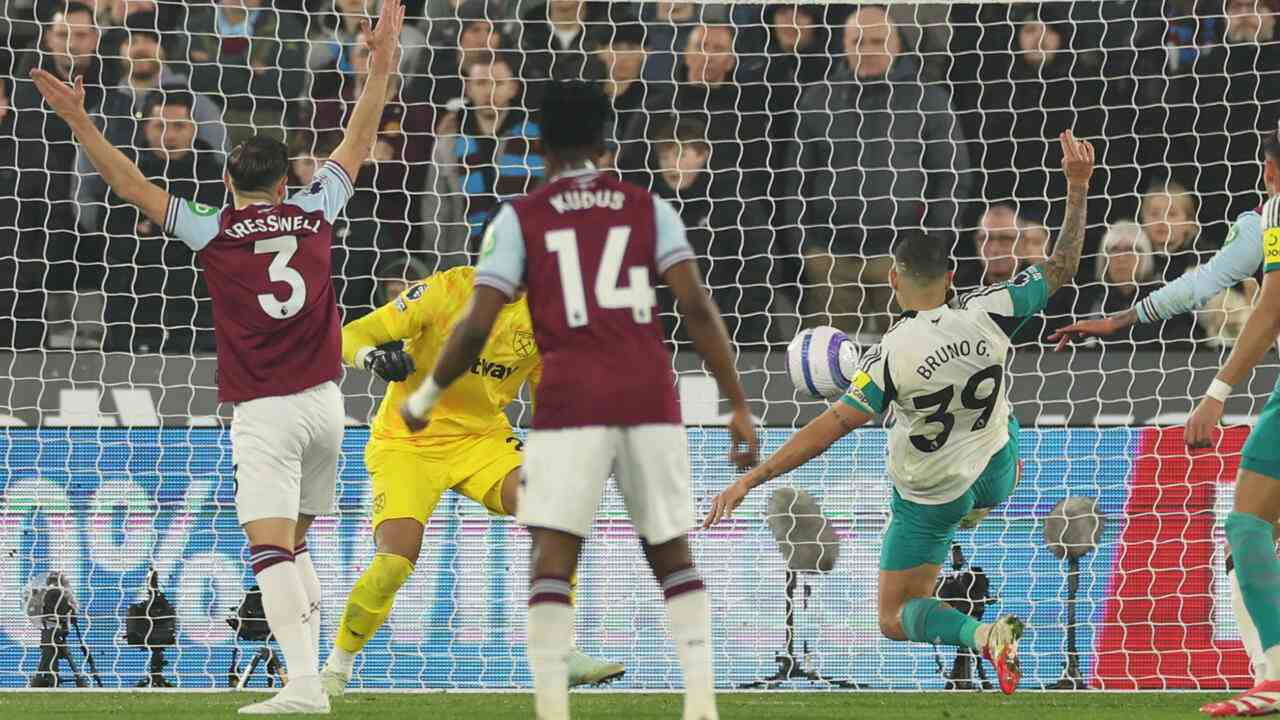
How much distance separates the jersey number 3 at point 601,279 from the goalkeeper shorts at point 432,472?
258 cm

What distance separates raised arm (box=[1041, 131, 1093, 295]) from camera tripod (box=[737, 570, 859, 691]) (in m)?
2.20

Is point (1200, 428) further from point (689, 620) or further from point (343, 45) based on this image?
point (343, 45)

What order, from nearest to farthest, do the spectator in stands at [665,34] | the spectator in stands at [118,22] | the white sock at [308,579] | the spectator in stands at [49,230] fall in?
the white sock at [308,579] < the spectator in stands at [49,230] < the spectator in stands at [118,22] < the spectator in stands at [665,34]

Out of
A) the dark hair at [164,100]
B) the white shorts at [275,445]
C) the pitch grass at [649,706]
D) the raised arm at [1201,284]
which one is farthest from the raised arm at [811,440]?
the dark hair at [164,100]

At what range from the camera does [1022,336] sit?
10.1m

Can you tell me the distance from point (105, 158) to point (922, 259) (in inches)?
116

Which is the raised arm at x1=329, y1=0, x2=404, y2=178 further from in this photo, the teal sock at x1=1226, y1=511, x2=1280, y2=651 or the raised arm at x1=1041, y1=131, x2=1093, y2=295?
the teal sock at x1=1226, y1=511, x2=1280, y2=651

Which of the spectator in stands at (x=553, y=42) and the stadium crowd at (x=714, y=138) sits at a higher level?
the spectator in stands at (x=553, y=42)

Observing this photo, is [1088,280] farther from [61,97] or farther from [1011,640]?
[61,97]

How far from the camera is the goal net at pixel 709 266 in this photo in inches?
323

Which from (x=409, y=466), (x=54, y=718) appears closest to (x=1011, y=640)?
(x=409, y=466)

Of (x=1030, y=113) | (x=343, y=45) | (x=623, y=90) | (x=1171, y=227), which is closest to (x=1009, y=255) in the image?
(x=1171, y=227)

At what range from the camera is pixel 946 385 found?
6461mm

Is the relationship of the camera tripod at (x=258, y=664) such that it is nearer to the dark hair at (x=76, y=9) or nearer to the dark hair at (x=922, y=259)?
the dark hair at (x=922, y=259)
